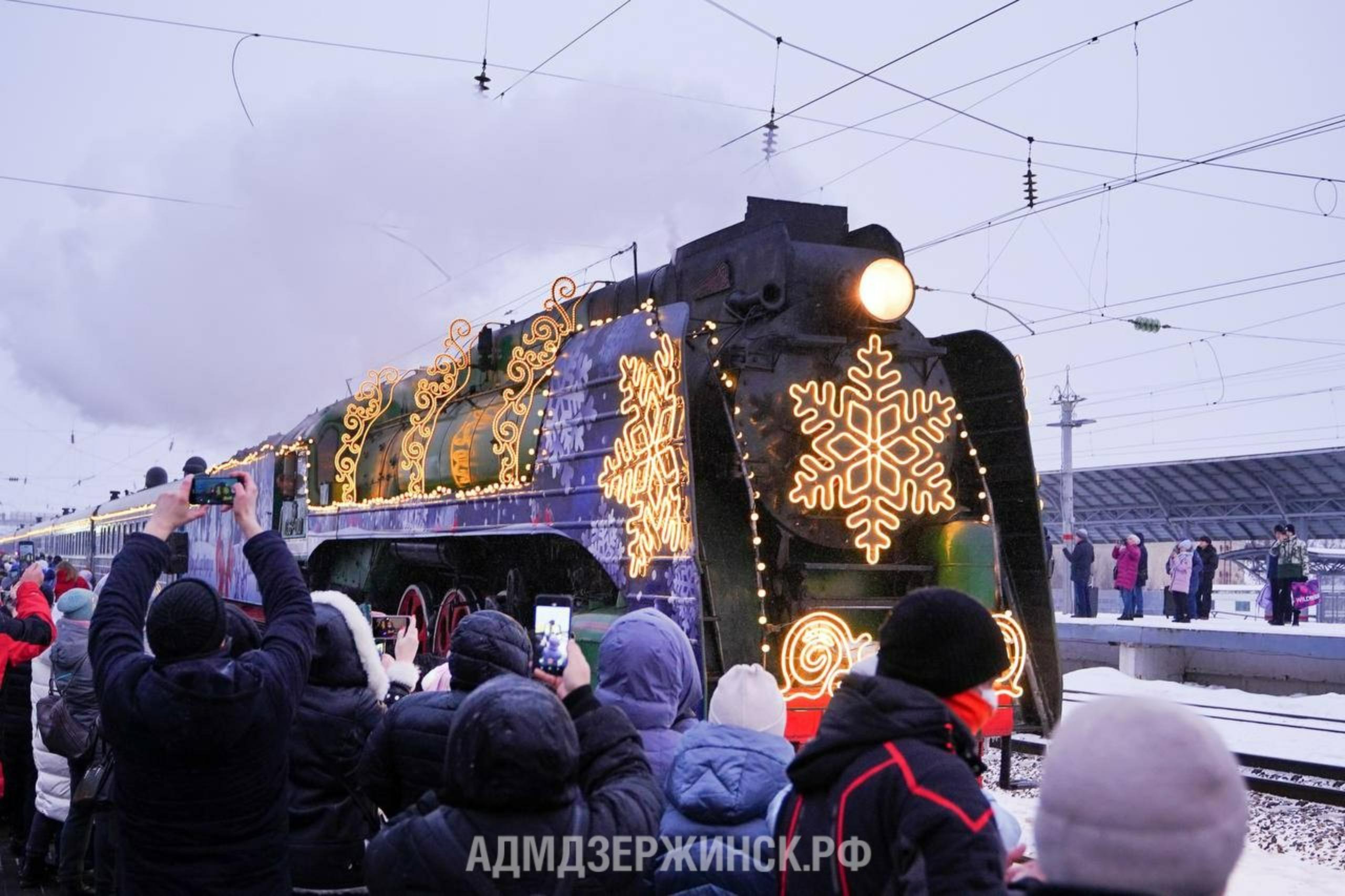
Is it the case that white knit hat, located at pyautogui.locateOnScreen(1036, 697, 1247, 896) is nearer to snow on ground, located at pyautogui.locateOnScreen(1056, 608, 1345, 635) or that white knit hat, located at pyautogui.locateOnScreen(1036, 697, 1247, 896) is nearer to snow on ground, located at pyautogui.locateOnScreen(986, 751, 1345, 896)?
snow on ground, located at pyautogui.locateOnScreen(986, 751, 1345, 896)

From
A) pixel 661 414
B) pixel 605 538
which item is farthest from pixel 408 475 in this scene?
pixel 661 414

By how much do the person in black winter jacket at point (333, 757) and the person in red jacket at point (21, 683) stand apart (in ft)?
12.7

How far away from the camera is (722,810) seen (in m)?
2.59

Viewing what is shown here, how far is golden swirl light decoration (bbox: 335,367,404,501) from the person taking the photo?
1151 centimetres

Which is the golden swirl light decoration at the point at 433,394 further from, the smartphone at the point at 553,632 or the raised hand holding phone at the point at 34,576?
the smartphone at the point at 553,632

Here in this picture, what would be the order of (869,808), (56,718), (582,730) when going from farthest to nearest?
(56,718)
(582,730)
(869,808)

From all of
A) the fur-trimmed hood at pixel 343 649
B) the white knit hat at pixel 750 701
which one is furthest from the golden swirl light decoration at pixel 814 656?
the white knit hat at pixel 750 701

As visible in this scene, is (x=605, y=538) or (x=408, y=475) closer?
(x=605, y=538)

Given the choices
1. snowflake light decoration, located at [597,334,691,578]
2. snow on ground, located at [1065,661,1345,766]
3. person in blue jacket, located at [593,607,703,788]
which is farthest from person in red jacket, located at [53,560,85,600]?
snow on ground, located at [1065,661,1345,766]

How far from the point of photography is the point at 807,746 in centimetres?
212

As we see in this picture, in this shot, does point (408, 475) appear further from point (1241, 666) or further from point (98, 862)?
point (1241, 666)

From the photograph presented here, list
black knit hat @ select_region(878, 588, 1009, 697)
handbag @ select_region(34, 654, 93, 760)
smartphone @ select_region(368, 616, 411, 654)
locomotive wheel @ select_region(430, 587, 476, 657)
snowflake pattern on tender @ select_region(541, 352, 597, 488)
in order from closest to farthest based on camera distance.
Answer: black knit hat @ select_region(878, 588, 1009, 697) < handbag @ select_region(34, 654, 93, 760) < snowflake pattern on tender @ select_region(541, 352, 597, 488) < smartphone @ select_region(368, 616, 411, 654) < locomotive wheel @ select_region(430, 587, 476, 657)

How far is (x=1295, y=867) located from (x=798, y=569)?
2.80 m

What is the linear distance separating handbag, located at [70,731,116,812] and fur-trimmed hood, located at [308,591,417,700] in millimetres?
974
